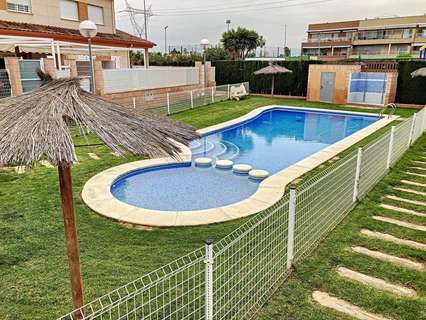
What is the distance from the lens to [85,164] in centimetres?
1102

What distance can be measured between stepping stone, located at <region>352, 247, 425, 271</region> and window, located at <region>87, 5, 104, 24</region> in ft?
88.7

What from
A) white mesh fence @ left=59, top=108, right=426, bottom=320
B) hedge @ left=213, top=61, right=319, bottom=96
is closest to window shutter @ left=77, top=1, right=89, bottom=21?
hedge @ left=213, top=61, right=319, bottom=96

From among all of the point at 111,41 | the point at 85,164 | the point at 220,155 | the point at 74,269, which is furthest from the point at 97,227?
the point at 111,41

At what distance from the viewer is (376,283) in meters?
5.00

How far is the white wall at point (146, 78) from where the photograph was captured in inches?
757

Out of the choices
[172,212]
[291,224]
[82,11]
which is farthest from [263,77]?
[291,224]

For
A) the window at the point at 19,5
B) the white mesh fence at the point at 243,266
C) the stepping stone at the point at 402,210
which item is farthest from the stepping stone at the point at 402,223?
the window at the point at 19,5

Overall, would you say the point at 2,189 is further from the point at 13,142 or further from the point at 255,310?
the point at 255,310

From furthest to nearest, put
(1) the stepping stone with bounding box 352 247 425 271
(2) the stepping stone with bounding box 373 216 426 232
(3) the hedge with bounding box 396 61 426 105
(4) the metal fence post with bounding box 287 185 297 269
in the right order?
(3) the hedge with bounding box 396 61 426 105, (2) the stepping stone with bounding box 373 216 426 232, (1) the stepping stone with bounding box 352 247 425 271, (4) the metal fence post with bounding box 287 185 297 269

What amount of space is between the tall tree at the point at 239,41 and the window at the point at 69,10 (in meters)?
28.9

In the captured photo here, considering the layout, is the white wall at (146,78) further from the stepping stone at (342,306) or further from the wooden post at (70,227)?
the stepping stone at (342,306)

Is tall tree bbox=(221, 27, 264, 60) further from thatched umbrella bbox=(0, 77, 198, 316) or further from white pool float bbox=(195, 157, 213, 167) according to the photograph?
thatched umbrella bbox=(0, 77, 198, 316)

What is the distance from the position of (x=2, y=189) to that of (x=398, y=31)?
7551 cm

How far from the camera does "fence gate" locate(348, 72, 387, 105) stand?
926 inches
